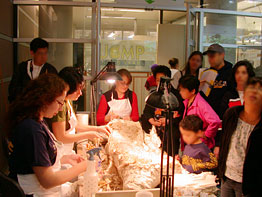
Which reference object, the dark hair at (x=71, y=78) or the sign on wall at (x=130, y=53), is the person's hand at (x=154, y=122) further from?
the sign on wall at (x=130, y=53)

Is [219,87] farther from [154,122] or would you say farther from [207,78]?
[154,122]

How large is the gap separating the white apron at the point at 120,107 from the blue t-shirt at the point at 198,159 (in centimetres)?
129

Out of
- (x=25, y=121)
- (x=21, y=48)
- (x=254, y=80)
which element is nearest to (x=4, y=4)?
(x=21, y=48)

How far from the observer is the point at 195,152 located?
2402 mm

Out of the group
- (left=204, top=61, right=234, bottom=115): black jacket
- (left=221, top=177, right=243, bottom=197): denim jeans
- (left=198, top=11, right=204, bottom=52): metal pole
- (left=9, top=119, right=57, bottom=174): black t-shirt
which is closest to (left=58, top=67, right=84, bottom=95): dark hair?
(left=9, top=119, right=57, bottom=174): black t-shirt

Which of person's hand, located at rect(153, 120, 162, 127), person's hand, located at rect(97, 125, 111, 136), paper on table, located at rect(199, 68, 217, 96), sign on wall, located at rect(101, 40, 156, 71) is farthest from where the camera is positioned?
sign on wall, located at rect(101, 40, 156, 71)

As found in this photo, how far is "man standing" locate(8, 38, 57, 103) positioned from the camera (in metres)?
3.44

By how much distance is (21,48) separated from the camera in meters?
4.66

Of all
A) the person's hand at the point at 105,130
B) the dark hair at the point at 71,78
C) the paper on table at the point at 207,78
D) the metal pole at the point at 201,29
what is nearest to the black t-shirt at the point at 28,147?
the dark hair at the point at 71,78

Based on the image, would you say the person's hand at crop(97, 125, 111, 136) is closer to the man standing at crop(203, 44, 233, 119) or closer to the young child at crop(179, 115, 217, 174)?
the young child at crop(179, 115, 217, 174)

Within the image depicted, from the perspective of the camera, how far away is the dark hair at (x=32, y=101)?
62.5 inches

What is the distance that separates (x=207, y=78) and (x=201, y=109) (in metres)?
0.89

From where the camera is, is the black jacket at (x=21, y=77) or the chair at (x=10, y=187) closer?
the chair at (x=10, y=187)

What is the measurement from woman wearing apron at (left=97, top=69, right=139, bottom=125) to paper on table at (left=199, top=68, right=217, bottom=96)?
3.22 ft
